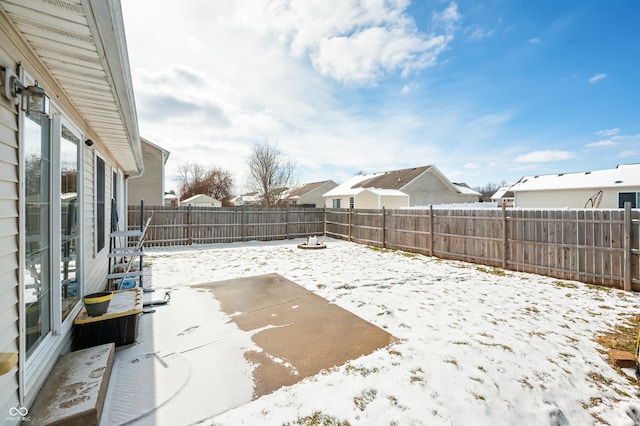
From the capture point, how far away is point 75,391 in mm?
2055

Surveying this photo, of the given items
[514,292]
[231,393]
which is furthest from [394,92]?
A: [231,393]

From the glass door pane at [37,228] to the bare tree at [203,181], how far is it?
125 feet

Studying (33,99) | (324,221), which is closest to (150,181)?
(324,221)

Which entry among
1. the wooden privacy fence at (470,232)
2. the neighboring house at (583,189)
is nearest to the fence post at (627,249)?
the wooden privacy fence at (470,232)

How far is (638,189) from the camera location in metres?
14.3

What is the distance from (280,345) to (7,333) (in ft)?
7.60

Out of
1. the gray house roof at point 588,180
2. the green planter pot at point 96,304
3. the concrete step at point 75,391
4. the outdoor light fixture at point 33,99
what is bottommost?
the concrete step at point 75,391

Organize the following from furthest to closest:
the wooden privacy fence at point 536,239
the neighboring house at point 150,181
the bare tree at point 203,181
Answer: the bare tree at point 203,181 < the neighboring house at point 150,181 < the wooden privacy fence at point 536,239

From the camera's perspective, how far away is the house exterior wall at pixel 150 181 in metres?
14.8

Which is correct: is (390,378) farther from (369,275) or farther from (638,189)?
(638,189)

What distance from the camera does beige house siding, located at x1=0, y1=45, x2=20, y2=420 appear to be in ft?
5.31

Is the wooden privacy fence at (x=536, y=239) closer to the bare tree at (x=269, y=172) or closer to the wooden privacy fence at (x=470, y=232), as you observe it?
the wooden privacy fence at (x=470, y=232)

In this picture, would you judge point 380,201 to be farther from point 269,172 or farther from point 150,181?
point 150,181
